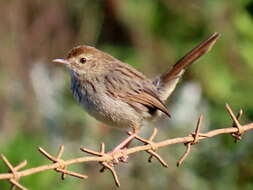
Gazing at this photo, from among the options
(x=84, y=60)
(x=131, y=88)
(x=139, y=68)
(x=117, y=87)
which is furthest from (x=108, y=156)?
(x=139, y=68)

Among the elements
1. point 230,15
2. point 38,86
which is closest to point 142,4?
point 230,15

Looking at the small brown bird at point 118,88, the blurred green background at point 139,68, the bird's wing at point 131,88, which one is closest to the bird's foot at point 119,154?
the small brown bird at point 118,88

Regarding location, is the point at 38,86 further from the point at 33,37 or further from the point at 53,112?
the point at 33,37

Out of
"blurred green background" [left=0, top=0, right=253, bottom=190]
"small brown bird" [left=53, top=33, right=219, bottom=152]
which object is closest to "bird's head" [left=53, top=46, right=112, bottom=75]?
"small brown bird" [left=53, top=33, right=219, bottom=152]

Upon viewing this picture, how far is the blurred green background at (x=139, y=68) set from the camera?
738cm

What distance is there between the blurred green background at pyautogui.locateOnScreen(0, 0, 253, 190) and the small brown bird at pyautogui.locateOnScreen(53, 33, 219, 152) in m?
0.69

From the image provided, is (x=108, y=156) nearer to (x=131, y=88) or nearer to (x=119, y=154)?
(x=119, y=154)

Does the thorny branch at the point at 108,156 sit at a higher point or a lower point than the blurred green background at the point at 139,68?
lower

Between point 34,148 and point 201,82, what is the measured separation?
329 cm

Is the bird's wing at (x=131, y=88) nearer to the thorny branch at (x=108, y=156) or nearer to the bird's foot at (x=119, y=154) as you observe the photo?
the bird's foot at (x=119, y=154)

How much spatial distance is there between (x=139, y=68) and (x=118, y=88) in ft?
11.7

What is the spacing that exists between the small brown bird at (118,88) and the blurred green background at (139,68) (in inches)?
27.0

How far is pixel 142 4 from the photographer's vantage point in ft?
33.9

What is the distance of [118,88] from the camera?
20.9 feet
